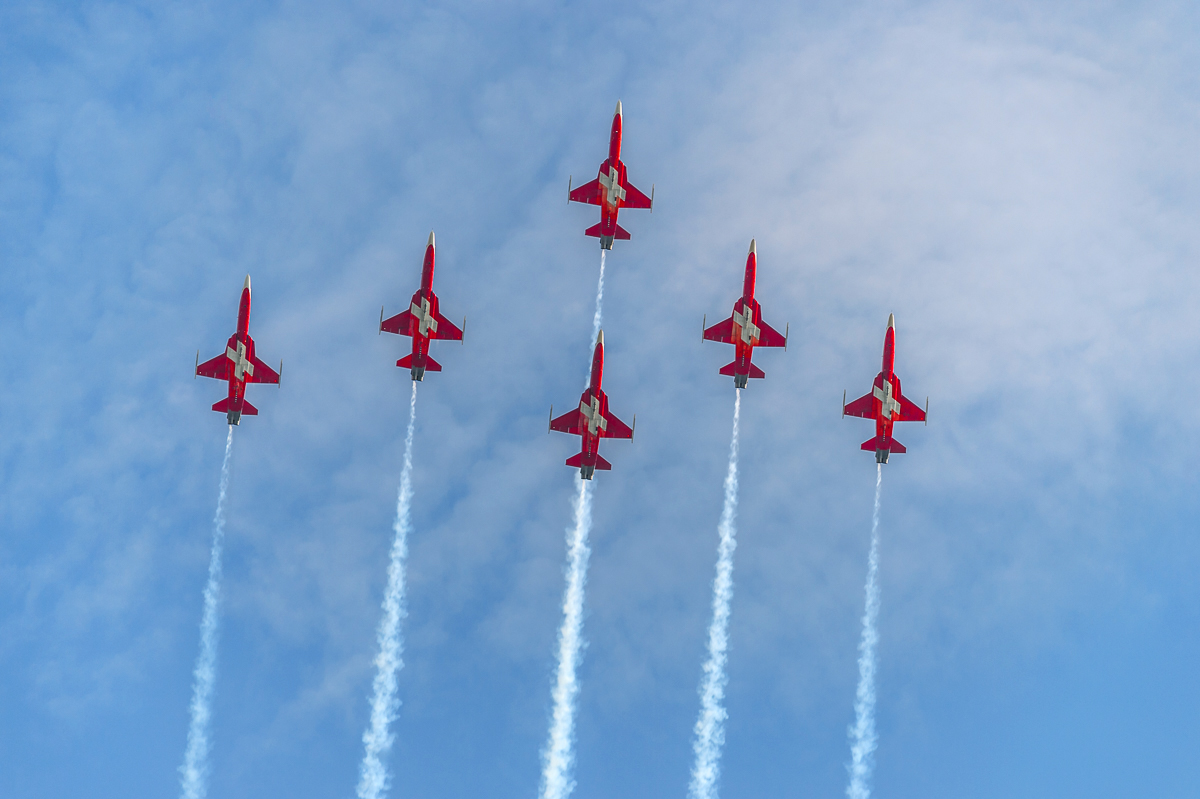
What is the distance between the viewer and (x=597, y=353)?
650 ft

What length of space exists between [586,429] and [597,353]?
6.70 meters

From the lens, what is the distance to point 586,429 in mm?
198500
